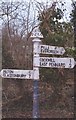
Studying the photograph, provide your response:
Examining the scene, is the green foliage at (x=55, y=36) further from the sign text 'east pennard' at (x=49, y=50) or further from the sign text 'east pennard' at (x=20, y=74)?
the sign text 'east pennard' at (x=20, y=74)

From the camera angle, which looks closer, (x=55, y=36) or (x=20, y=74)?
(x=20, y=74)

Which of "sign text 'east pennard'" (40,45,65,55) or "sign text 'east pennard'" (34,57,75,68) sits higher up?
"sign text 'east pennard'" (40,45,65,55)

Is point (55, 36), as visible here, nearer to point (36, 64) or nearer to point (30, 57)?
point (30, 57)

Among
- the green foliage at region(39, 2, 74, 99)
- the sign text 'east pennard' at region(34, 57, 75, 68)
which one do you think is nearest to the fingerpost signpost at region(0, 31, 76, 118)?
the sign text 'east pennard' at region(34, 57, 75, 68)

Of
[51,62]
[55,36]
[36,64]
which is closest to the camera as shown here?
[36,64]

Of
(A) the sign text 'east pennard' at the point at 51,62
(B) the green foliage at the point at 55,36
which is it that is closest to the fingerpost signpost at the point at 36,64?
(A) the sign text 'east pennard' at the point at 51,62

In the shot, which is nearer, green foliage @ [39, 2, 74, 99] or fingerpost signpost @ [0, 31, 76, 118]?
fingerpost signpost @ [0, 31, 76, 118]

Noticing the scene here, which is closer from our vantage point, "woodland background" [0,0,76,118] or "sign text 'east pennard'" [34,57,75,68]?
"sign text 'east pennard'" [34,57,75,68]

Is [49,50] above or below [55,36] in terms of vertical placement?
below

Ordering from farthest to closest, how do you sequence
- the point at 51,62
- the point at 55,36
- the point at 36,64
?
1. the point at 55,36
2. the point at 51,62
3. the point at 36,64

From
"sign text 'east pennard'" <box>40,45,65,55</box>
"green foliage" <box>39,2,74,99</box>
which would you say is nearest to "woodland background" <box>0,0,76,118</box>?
"green foliage" <box>39,2,74,99</box>

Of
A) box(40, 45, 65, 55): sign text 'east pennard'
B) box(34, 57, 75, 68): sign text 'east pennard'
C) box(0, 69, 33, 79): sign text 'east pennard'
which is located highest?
box(40, 45, 65, 55): sign text 'east pennard'

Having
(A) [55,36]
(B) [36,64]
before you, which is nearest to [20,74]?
(B) [36,64]

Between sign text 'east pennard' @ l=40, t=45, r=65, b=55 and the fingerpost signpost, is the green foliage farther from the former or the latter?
the fingerpost signpost
